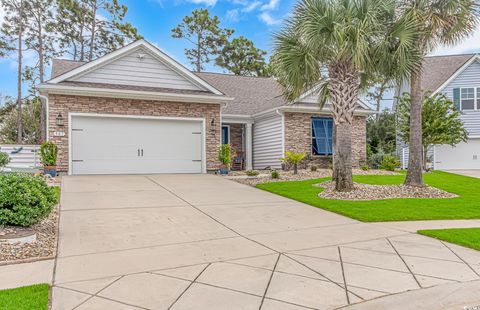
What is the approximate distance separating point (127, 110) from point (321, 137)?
927 cm

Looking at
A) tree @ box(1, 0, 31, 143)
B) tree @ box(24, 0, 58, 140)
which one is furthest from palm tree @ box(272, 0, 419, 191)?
tree @ box(1, 0, 31, 143)

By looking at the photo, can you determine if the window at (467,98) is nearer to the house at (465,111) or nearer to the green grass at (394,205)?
the house at (465,111)

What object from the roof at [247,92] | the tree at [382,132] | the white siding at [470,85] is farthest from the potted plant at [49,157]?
the white siding at [470,85]

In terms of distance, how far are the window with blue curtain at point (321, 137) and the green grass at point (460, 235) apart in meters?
11.6

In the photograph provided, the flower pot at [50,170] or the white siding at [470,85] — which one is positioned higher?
the white siding at [470,85]

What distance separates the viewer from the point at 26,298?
3277 mm

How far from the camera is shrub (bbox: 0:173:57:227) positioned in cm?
528

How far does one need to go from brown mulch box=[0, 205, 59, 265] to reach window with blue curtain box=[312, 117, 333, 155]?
13.7 meters

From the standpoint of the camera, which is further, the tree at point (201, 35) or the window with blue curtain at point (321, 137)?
the tree at point (201, 35)

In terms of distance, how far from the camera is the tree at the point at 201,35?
1247 inches

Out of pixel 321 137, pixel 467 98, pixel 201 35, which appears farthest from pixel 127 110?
pixel 201 35

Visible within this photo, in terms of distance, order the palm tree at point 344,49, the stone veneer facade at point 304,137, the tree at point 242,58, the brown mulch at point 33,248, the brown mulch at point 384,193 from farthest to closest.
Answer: the tree at point 242,58, the stone veneer facade at point 304,137, the brown mulch at point 384,193, the palm tree at point 344,49, the brown mulch at point 33,248

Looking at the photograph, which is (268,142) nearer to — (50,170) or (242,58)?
(50,170)

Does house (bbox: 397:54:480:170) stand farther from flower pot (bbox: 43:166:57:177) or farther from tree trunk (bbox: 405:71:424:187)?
flower pot (bbox: 43:166:57:177)
